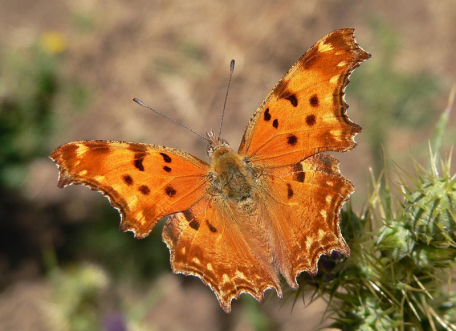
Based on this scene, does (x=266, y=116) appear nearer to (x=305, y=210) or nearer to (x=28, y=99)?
(x=305, y=210)

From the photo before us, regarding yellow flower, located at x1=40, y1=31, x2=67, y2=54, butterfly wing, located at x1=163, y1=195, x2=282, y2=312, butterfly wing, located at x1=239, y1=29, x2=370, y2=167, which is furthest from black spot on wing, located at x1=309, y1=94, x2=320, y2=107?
yellow flower, located at x1=40, y1=31, x2=67, y2=54

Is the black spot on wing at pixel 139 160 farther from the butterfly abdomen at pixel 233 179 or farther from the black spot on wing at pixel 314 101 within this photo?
the black spot on wing at pixel 314 101

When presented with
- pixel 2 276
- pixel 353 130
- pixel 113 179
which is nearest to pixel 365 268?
pixel 353 130

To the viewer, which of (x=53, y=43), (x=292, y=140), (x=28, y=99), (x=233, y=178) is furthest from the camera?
(x=53, y=43)

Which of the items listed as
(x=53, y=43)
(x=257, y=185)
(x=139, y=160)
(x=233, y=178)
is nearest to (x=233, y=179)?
(x=233, y=178)

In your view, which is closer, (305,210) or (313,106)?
(313,106)

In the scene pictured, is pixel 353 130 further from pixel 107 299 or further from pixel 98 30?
pixel 98 30

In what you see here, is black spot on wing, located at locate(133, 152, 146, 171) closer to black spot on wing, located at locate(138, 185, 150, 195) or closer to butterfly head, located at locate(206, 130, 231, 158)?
black spot on wing, located at locate(138, 185, 150, 195)
